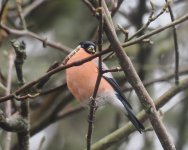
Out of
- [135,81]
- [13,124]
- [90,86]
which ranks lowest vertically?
[90,86]

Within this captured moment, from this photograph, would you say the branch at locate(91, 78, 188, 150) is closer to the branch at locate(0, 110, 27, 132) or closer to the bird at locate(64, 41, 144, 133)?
the bird at locate(64, 41, 144, 133)

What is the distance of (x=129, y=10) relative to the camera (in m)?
4.36

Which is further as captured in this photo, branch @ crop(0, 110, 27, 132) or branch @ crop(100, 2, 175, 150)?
branch @ crop(0, 110, 27, 132)

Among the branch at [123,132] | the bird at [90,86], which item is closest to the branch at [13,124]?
the bird at [90,86]

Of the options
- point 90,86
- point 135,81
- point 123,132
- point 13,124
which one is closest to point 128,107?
point 123,132

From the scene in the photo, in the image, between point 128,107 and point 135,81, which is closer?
point 135,81

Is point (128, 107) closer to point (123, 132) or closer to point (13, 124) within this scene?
point (123, 132)

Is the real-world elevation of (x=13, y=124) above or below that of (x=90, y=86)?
above

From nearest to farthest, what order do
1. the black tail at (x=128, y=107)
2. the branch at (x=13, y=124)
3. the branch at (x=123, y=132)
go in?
the branch at (x=13, y=124) → the black tail at (x=128, y=107) → the branch at (x=123, y=132)

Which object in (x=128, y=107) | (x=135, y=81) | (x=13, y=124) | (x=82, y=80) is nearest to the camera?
(x=135, y=81)

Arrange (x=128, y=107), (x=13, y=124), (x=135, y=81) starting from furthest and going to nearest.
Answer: (x=128, y=107) → (x=13, y=124) → (x=135, y=81)

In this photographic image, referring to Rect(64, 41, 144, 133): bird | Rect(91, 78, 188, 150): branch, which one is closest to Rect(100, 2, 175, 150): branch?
Rect(64, 41, 144, 133): bird

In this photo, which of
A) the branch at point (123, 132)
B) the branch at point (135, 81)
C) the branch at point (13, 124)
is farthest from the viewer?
the branch at point (123, 132)

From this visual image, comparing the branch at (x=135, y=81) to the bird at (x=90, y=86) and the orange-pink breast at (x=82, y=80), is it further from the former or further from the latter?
the orange-pink breast at (x=82, y=80)
